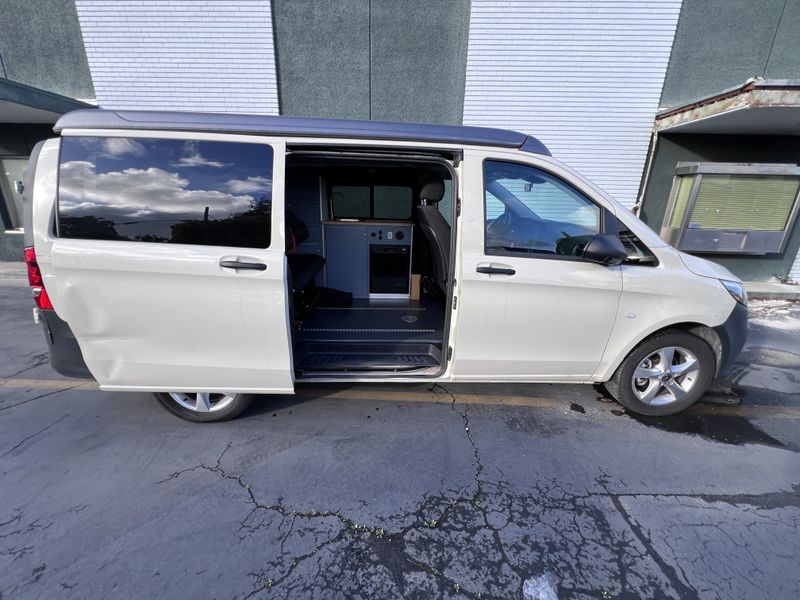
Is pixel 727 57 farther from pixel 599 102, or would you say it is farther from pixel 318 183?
pixel 318 183

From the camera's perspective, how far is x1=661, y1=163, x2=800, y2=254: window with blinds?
6.46 m

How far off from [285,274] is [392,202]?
2643 mm

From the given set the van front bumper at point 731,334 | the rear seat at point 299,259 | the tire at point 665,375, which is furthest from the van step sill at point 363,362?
the van front bumper at point 731,334

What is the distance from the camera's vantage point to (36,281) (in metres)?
2.11

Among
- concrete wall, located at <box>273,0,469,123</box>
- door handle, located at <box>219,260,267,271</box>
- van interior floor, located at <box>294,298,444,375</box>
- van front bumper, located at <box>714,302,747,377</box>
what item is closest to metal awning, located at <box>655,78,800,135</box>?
concrete wall, located at <box>273,0,469,123</box>

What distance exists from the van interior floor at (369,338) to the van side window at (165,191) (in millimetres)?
1125

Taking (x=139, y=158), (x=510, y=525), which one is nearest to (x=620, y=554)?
(x=510, y=525)

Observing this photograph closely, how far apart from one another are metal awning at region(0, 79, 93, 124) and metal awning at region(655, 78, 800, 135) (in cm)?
1112

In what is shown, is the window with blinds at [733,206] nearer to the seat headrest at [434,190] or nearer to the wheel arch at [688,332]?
the wheel arch at [688,332]

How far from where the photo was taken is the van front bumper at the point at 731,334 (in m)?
2.64

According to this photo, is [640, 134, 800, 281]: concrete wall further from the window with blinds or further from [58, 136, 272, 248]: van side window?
[58, 136, 272, 248]: van side window

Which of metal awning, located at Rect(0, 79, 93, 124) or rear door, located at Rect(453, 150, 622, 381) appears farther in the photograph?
metal awning, located at Rect(0, 79, 93, 124)

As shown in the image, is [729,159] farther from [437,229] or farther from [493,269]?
[493,269]

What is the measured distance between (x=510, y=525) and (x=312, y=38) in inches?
323
